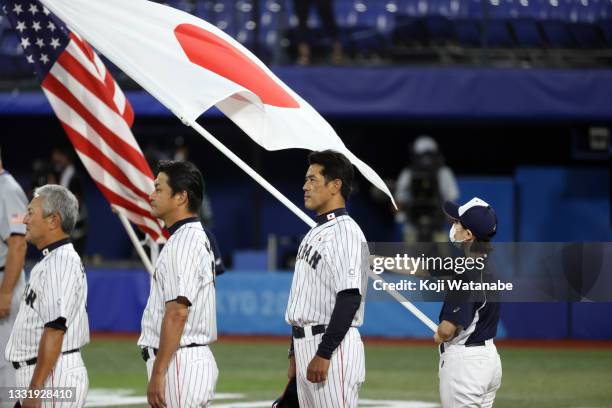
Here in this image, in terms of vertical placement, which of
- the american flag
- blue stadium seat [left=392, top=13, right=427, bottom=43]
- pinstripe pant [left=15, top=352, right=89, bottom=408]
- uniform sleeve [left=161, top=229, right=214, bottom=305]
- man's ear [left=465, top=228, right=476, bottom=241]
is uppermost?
blue stadium seat [left=392, top=13, right=427, bottom=43]

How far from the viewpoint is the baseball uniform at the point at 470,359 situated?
638 centimetres

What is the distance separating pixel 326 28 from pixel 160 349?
38.3ft

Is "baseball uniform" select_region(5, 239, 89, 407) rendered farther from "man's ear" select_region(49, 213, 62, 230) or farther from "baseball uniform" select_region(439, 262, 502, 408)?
"baseball uniform" select_region(439, 262, 502, 408)

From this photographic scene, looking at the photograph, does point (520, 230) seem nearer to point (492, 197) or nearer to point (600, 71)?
point (492, 197)

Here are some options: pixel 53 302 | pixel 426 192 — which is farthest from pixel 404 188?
pixel 53 302

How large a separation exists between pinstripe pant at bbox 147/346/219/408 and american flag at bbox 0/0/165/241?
8.04ft

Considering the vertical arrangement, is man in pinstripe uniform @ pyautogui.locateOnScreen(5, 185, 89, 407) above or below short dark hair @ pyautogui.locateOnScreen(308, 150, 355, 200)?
below

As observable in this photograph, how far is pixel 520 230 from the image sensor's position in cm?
1783

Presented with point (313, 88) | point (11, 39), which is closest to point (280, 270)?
Answer: point (313, 88)

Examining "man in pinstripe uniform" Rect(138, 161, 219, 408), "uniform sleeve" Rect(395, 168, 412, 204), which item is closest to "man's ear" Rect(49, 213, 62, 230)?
"man in pinstripe uniform" Rect(138, 161, 219, 408)

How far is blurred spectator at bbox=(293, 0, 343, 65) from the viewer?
16578 millimetres

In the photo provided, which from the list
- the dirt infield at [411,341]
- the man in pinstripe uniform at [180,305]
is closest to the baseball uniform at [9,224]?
the man in pinstripe uniform at [180,305]

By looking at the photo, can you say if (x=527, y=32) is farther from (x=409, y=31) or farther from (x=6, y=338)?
(x=6, y=338)

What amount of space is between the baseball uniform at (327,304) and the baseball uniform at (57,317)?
1106 millimetres
